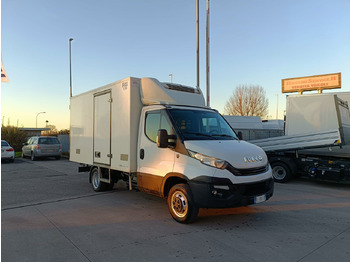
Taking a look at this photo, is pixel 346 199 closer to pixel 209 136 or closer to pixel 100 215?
pixel 209 136

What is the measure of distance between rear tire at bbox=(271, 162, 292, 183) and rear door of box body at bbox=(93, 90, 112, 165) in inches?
251

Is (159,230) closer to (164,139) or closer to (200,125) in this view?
(164,139)

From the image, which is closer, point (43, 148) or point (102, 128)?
point (102, 128)

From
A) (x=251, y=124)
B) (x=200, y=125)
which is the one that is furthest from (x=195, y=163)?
(x=251, y=124)

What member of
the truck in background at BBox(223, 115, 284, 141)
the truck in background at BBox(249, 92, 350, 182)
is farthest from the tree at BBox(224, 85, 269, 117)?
the truck in background at BBox(249, 92, 350, 182)

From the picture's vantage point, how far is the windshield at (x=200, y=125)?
5.62 meters

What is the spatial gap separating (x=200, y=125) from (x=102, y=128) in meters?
3.07

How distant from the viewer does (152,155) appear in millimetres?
5973

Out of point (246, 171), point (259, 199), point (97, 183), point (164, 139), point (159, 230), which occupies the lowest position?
point (159, 230)

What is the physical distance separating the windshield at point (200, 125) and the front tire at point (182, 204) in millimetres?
1010

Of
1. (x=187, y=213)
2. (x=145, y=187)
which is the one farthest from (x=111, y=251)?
(x=145, y=187)

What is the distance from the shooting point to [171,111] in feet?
19.2

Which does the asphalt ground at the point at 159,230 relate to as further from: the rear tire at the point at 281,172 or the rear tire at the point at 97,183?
the rear tire at the point at 281,172

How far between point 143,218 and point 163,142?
5.62ft
